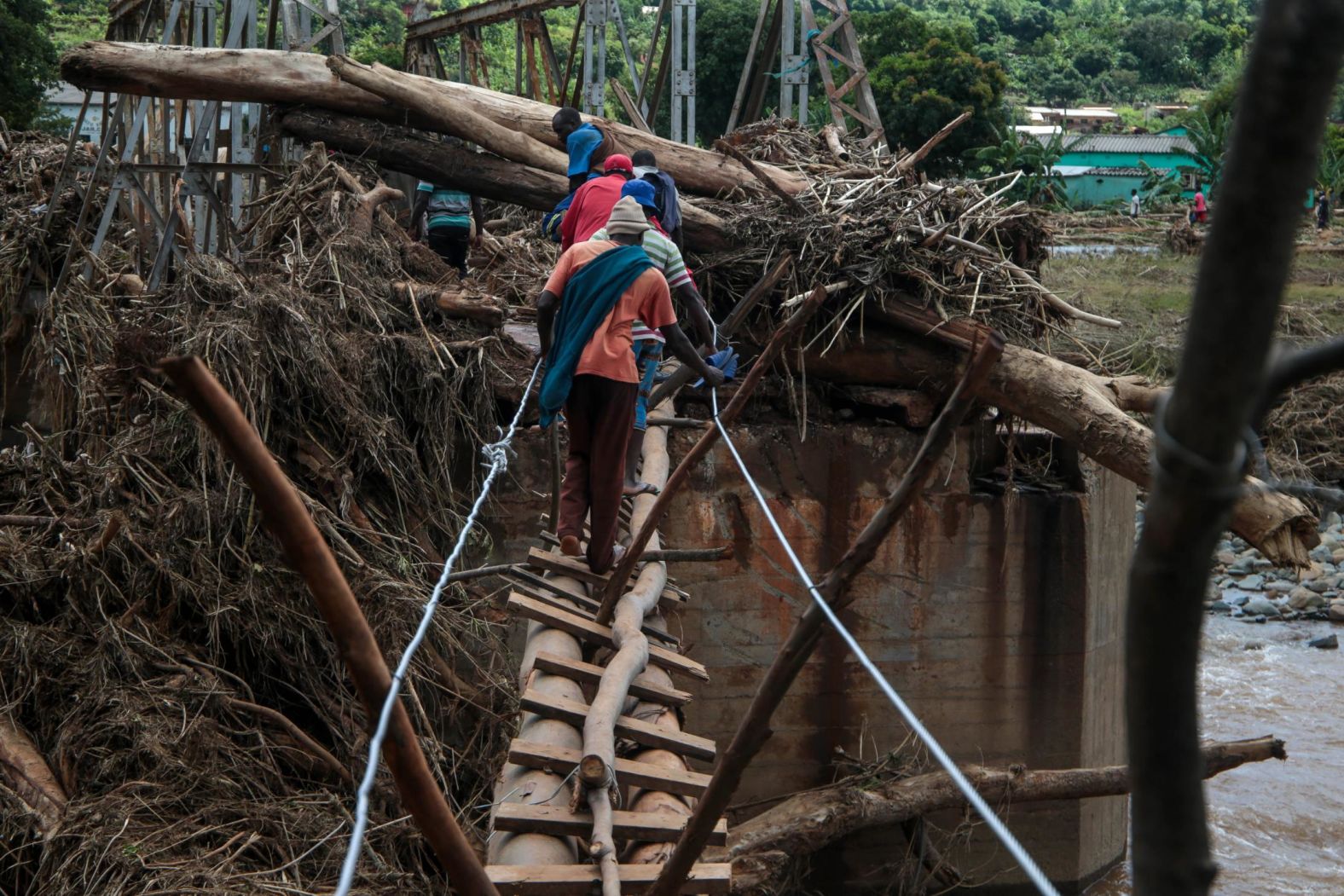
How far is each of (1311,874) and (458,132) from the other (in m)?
7.58

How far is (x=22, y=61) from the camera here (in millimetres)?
16531

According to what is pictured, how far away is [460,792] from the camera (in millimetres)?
6176

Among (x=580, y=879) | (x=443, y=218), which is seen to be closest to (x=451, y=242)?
(x=443, y=218)

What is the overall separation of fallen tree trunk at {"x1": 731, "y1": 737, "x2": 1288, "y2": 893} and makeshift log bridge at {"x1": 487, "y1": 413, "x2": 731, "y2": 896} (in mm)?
1731

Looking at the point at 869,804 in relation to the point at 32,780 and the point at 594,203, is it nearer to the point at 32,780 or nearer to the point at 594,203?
the point at 594,203

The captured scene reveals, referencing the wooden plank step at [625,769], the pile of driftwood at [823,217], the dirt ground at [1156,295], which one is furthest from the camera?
the dirt ground at [1156,295]

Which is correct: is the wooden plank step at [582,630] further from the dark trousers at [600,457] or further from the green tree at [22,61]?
the green tree at [22,61]

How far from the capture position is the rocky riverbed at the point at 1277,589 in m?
14.5

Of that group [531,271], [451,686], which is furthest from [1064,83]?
[451,686]

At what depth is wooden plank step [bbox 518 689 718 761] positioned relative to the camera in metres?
3.74

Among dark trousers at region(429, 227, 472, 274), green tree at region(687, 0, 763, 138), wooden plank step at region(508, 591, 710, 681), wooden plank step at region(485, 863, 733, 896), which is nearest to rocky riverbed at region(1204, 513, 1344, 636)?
dark trousers at region(429, 227, 472, 274)

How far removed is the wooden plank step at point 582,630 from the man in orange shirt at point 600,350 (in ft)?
1.89

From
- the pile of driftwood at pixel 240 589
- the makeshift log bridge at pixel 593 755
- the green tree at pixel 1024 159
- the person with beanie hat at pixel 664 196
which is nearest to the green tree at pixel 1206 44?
the green tree at pixel 1024 159

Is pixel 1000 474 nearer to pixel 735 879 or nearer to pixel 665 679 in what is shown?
pixel 735 879
